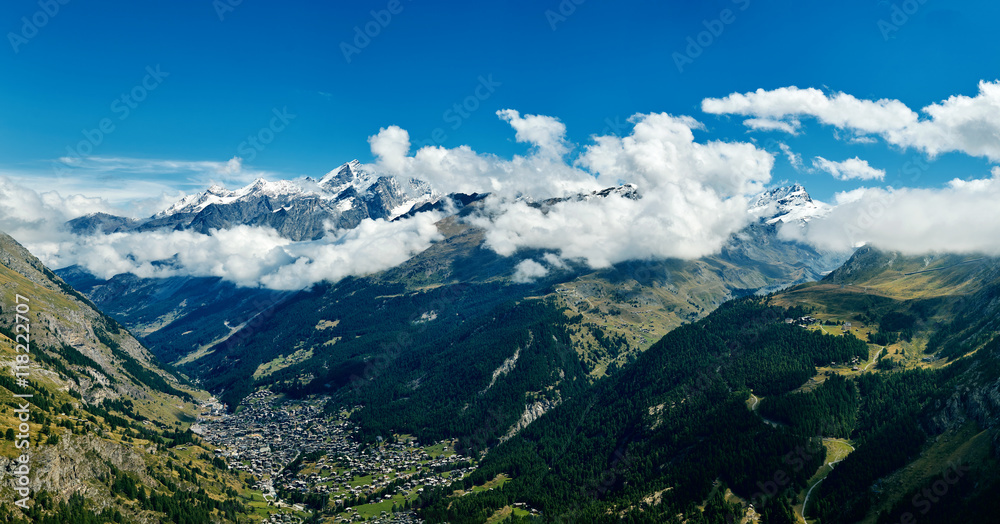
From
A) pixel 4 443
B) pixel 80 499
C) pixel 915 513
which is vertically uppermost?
pixel 4 443

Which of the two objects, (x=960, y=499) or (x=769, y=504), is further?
(x=769, y=504)

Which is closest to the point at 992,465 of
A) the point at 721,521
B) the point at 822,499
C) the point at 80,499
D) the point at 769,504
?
the point at 822,499

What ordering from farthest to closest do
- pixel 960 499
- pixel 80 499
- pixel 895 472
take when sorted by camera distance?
pixel 895 472
pixel 80 499
pixel 960 499

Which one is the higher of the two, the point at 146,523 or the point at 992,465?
the point at 146,523

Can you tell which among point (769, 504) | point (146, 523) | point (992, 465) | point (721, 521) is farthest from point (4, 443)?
point (992, 465)

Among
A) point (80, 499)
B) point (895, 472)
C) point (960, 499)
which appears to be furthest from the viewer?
point (895, 472)

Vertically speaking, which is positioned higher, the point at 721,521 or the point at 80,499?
the point at 80,499

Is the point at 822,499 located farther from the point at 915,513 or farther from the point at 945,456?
the point at 945,456

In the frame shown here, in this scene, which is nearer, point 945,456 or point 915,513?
point 915,513

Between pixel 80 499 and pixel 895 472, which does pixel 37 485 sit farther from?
pixel 895 472
